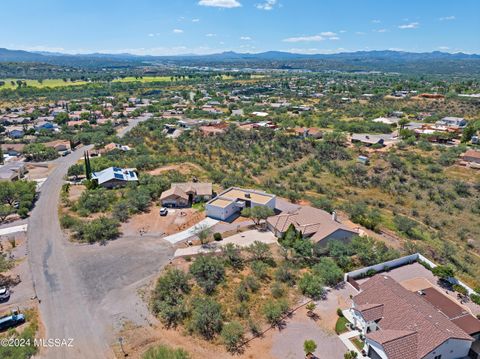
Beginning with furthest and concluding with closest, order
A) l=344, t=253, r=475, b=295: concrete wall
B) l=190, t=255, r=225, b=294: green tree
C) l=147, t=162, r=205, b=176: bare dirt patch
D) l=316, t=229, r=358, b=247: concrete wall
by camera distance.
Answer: l=147, t=162, r=205, b=176: bare dirt patch, l=316, t=229, r=358, b=247: concrete wall, l=190, t=255, r=225, b=294: green tree, l=344, t=253, r=475, b=295: concrete wall

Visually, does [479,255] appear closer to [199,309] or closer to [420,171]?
[420,171]

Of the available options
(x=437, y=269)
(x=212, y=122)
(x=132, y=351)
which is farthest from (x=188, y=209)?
(x=212, y=122)

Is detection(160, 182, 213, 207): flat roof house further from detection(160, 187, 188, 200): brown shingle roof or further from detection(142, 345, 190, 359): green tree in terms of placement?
detection(142, 345, 190, 359): green tree

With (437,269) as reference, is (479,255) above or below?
below

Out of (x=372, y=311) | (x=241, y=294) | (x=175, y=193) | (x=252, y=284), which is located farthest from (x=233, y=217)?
(x=372, y=311)

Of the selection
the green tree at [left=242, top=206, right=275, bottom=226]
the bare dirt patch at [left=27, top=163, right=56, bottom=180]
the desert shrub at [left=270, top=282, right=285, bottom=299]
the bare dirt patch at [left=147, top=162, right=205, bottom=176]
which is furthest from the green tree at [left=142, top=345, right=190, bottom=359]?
the bare dirt patch at [left=27, top=163, right=56, bottom=180]

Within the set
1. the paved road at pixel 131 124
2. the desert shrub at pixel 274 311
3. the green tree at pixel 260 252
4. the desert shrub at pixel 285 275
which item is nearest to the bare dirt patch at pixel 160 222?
the green tree at pixel 260 252
